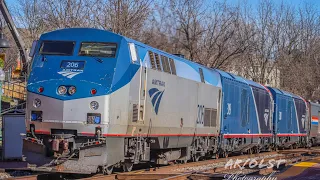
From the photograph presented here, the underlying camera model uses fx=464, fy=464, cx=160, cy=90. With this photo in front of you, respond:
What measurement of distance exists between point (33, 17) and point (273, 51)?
26631 millimetres

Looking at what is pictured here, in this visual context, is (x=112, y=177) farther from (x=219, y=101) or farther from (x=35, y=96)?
(x=219, y=101)

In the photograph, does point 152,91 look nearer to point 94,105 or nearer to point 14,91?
point 94,105

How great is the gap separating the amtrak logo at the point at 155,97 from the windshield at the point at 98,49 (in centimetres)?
196

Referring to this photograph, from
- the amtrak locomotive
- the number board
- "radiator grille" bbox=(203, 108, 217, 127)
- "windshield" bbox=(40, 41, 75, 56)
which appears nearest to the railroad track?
the amtrak locomotive

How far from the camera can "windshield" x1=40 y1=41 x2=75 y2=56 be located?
41.3 ft

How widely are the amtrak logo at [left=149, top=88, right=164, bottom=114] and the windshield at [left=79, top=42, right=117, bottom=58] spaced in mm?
1960

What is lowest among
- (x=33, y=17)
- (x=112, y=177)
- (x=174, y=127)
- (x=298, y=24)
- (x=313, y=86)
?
(x=112, y=177)

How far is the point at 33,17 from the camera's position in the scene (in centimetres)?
3775

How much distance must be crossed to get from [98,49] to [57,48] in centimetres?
115

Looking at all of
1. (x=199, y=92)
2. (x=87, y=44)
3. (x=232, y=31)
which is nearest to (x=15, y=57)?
(x=232, y=31)

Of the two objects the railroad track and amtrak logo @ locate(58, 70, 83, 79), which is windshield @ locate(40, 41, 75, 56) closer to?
amtrak logo @ locate(58, 70, 83, 79)

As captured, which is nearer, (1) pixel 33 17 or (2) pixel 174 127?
(2) pixel 174 127

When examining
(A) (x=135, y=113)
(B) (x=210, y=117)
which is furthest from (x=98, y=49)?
(B) (x=210, y=117)

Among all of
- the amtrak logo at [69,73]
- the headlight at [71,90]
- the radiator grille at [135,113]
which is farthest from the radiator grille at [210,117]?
the headlight at [71,90]
